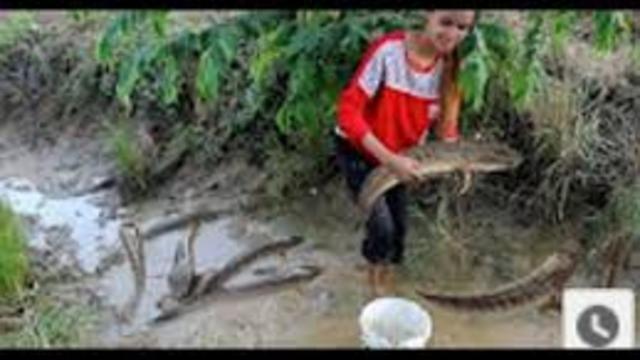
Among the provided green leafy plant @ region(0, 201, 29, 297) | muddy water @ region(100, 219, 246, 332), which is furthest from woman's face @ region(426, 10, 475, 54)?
green leafy plant @ region(0, 201, 29, 297)

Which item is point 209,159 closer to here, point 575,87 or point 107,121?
point 107,121

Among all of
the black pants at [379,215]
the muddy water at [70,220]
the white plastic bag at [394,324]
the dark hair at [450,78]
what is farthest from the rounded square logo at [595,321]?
the muddy water at [70,220]

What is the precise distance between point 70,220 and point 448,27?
231cm

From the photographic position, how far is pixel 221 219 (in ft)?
16.5

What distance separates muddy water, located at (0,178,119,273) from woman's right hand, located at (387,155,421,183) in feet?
5.06

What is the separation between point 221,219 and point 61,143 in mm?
1266

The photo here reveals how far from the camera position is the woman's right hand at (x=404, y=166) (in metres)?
3.73

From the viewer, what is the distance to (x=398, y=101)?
150 inches

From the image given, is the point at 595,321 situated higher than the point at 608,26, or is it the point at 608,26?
the point at 608,26

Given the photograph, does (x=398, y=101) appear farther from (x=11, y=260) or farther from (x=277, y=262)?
(x=11, y=260)

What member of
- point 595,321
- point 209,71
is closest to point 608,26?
point 209,71

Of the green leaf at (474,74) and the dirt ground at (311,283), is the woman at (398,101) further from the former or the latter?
the dirt ground at (311,283)
